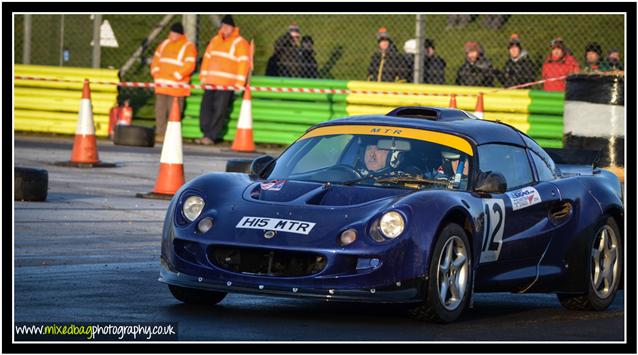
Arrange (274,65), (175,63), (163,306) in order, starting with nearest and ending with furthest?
(163,306) < (175,63) < (274,65)

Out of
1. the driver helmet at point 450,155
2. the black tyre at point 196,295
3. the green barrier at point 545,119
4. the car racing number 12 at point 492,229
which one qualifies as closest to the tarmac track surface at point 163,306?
the black tyre at point 196,295

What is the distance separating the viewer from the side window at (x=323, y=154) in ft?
28.7

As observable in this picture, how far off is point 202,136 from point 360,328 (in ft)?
52.6

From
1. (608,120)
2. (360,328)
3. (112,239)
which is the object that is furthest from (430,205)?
(608,120)

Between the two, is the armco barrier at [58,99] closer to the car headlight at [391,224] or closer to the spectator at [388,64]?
the spectator at [388,64]

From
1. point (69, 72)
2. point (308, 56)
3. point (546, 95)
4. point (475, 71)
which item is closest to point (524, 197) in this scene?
point (546, 95)

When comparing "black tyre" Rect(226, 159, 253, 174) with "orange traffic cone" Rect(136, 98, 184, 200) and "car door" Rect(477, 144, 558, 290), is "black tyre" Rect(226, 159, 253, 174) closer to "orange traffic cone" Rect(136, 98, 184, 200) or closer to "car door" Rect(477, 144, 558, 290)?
"orange traffic cone" Rect(136, 98, 184, 200)

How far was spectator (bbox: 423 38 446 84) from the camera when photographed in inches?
853

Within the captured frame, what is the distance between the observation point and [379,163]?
8672 millimetres

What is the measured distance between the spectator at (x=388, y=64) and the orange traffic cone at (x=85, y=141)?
5.87 meters

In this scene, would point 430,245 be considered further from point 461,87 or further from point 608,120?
point 461,87

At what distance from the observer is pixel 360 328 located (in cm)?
743

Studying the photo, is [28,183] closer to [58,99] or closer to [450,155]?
[450,155]

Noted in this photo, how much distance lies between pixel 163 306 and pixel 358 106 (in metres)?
14.2
